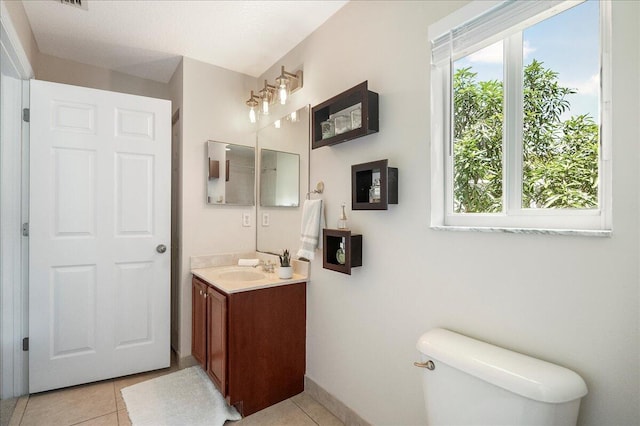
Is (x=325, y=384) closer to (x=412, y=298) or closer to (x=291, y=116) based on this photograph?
(x=412, y=298)

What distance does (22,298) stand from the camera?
6.67 ft

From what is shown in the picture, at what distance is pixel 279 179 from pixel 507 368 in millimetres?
1898

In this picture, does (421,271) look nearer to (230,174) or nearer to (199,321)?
(199,321)

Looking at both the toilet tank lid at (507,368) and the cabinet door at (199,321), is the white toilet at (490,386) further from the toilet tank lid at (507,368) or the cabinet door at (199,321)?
the cabinet door at (199,321)

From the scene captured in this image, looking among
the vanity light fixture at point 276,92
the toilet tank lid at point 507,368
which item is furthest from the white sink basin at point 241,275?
the toilet tank lid at point 507,368

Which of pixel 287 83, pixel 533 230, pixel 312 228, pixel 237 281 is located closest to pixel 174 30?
pixel 287 83

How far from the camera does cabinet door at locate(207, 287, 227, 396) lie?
Answer: 187 cm

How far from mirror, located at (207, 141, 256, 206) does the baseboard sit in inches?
59.3

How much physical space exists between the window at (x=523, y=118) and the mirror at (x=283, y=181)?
1040mm

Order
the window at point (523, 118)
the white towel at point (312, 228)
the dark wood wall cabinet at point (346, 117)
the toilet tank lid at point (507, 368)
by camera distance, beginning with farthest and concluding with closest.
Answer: the white towel at point (312, 228) < the dark wood wall cabinet at point (346, 117) < the window at point (523, 118) < the toilet tank lid at point (507, 368)

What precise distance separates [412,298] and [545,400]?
64 centimetres

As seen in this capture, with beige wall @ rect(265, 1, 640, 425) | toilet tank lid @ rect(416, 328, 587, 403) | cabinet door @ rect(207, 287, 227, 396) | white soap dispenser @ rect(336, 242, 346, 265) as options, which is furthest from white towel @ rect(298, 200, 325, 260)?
toilet tank lid @ rect(416, 328, 587, 403)

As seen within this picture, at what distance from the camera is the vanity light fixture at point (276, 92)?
2.19 meters

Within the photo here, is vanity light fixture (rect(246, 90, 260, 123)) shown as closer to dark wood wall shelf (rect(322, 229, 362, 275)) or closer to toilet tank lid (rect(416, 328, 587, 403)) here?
dark wood wall shelf (rect(322, 229, 362, 275))
